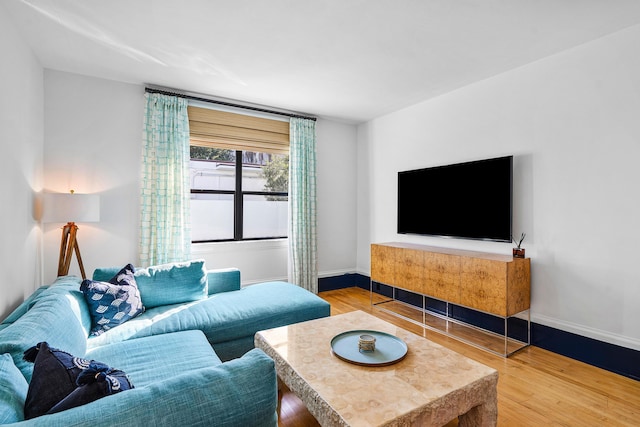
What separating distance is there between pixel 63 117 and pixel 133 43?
Answer: 1220mm

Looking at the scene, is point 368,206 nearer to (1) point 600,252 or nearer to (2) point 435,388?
(1) point 600,252

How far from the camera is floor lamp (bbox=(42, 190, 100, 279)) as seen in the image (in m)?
2.73

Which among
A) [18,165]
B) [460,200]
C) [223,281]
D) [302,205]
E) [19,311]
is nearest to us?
[19,311]

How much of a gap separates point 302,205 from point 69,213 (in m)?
2.54

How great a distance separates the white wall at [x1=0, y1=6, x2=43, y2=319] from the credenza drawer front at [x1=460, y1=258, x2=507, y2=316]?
3.49m

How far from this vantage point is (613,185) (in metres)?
2.46

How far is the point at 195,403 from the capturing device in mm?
843

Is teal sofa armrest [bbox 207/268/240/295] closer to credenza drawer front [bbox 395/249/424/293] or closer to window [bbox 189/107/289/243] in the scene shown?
window [bbox 189/107/289/243]

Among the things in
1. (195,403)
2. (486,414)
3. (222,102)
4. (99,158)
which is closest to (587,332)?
(486,414)

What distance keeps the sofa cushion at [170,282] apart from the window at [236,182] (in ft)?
4.21

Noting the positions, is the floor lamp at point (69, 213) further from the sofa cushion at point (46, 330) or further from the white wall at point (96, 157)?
the sofa cushion at point (46, 330)

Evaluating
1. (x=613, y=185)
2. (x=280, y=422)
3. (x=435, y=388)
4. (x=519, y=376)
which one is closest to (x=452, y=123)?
(x=613, y=185)

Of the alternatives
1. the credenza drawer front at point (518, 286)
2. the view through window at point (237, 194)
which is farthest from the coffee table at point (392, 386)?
A: the view through window at point (237, 194)

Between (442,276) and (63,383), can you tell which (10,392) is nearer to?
(63,383)
